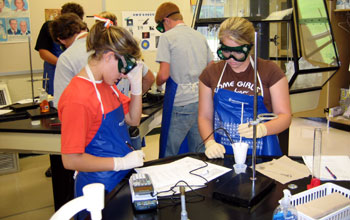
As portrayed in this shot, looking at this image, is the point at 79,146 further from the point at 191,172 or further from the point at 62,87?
the point at 62,87

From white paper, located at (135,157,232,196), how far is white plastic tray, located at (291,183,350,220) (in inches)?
15.4

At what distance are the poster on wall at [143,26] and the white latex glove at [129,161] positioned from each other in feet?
11.9

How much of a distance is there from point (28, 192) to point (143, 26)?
112 inches

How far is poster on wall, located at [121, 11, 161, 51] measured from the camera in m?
5.08

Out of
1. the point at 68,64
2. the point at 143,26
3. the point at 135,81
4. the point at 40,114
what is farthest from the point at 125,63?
the point at 143,26

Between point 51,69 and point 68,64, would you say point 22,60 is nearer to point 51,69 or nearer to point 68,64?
point 51,69

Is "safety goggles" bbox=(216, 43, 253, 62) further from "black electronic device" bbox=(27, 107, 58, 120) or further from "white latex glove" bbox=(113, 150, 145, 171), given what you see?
"black electronic device" bbox=(27, 107, 58, 120)

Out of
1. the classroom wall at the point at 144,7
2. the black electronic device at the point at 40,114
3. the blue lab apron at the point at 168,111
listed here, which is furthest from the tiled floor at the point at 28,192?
the classroom wall at the point at 144,7

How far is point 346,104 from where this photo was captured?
541 cm

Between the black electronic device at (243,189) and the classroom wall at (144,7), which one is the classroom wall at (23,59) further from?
the black electronic device at (243,189)

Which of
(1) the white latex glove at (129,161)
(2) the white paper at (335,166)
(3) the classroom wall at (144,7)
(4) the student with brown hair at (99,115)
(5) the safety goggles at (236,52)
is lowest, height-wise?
(2) the white paper at (335,166)

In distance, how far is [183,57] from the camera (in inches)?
121

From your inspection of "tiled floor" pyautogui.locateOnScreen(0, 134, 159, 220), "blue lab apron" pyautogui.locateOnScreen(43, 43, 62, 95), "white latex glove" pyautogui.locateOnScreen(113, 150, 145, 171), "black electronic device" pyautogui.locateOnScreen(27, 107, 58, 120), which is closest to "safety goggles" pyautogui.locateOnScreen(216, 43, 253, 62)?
"white latex glove" pyautogui.locateOnScreen(113, 150, 145, 171)

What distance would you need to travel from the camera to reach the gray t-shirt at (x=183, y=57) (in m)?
3.05
